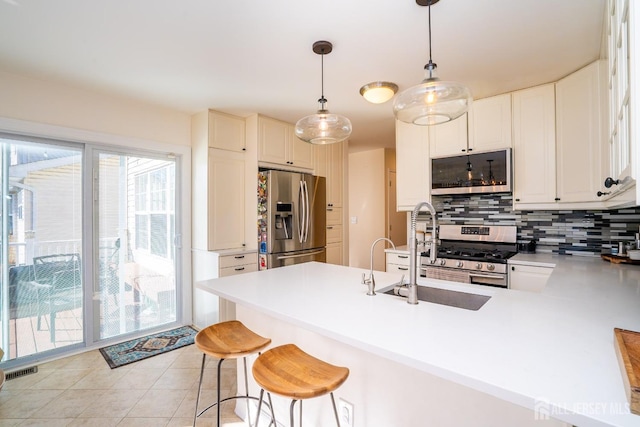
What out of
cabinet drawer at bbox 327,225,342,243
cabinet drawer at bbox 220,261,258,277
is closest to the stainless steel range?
cabinet drawer at bbox 327,225,342,243

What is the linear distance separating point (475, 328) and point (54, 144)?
3.59 m

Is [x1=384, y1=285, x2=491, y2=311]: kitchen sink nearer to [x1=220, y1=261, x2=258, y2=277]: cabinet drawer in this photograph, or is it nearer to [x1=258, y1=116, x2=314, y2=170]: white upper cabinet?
[x1=220, y1=261, x2=258, y2=277]: cabinet drawer

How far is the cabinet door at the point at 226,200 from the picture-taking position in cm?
337

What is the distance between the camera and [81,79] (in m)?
2.63

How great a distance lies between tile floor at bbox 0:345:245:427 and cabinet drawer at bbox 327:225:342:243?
2.20 m

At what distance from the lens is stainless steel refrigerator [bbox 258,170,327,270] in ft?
11.6

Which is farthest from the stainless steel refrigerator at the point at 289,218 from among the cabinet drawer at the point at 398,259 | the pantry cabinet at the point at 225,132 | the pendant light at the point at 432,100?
the pendant light at the point at 432,100

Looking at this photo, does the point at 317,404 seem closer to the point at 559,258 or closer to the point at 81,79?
the point at 559,258

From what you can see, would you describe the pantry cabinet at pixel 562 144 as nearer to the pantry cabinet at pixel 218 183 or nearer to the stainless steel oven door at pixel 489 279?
the stainless steel oven door at pixel 489 279

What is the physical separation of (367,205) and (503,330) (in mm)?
4458

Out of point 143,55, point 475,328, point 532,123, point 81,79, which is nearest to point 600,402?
point 475,328

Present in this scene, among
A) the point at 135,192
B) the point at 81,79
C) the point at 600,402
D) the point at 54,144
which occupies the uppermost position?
the point at 81,79

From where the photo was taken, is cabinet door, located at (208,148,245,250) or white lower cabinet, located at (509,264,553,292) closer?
white lower cabinet, located at (509,264,553,292)

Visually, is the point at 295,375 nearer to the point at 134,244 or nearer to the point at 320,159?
the point at 134,244
